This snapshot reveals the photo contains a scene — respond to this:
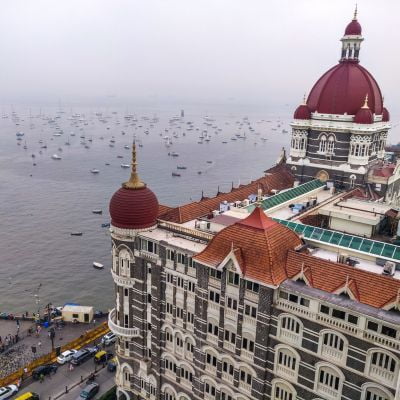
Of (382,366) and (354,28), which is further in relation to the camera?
(354,28)

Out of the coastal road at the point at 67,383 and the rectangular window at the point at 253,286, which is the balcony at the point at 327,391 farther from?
the coastal road at the point at 67,383

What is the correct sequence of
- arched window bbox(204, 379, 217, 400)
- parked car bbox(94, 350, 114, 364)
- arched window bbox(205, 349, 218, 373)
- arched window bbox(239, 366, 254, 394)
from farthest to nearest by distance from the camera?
parked car bbox(94, 350, 114, 364)
arched window bbox(204, 379, 217, 400)
arched window bbox(205, 349, 218, 373)
arched window bbox(239, 366, 254, 394)

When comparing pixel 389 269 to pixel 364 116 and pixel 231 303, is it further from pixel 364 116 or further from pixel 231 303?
pixel 364 116

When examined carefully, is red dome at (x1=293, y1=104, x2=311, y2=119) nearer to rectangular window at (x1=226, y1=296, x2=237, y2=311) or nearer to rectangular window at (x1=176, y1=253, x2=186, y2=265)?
rectangular window at (x1=176, y1=253, x2=186, y2=265)

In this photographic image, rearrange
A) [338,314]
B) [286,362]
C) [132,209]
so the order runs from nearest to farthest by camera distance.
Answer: [338,314], [286,362], [132,209]

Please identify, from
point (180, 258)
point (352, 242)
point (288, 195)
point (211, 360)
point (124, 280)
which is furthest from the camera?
point (288, 195)

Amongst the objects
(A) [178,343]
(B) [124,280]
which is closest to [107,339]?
(B) [124,280]

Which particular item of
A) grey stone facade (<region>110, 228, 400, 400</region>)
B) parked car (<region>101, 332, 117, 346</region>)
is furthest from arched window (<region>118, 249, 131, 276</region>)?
parked car (<region>101, 332, 117, 346</region>)
